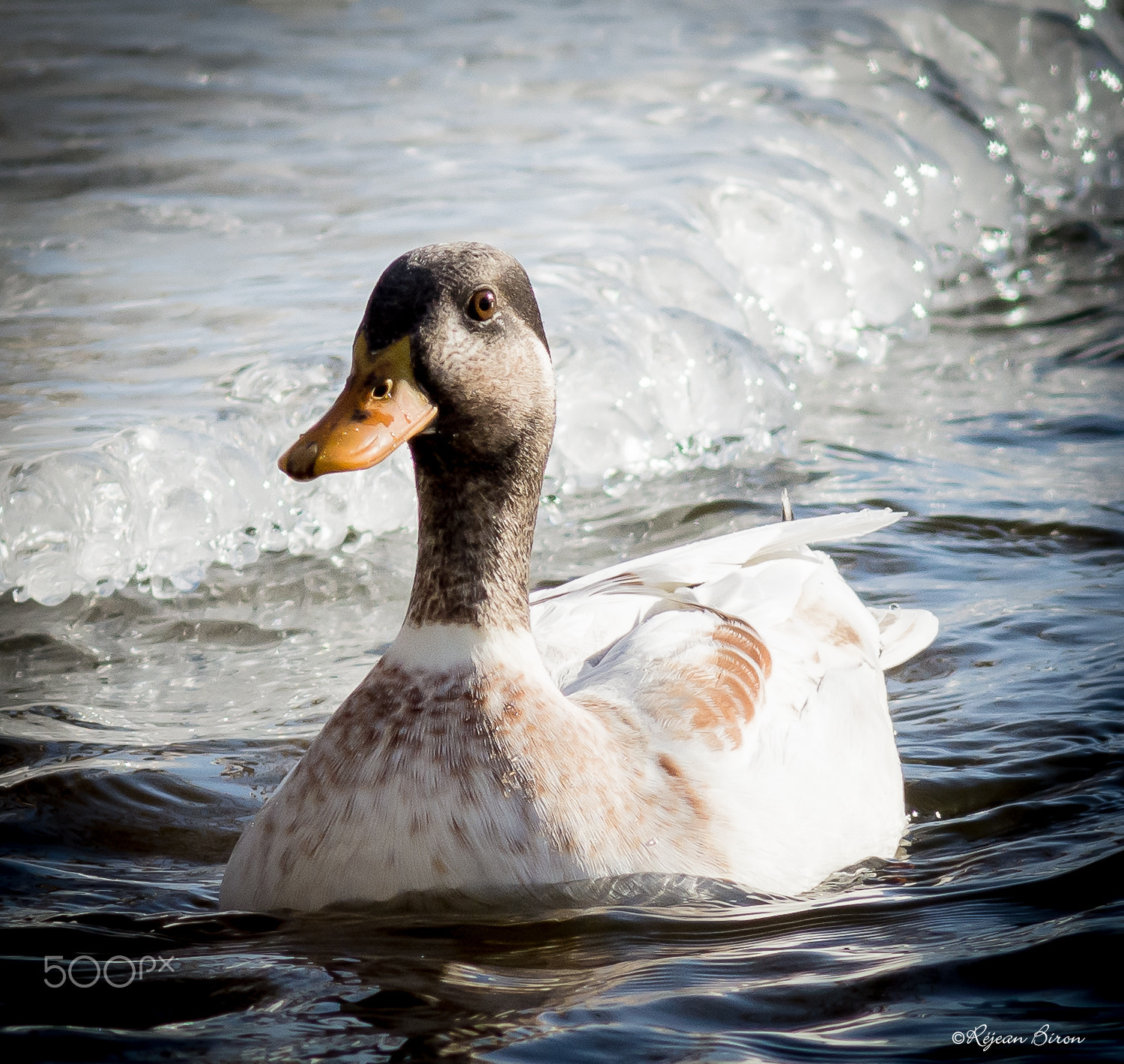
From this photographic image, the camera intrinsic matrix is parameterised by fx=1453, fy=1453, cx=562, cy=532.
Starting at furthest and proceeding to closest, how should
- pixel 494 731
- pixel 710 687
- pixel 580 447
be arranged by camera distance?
pixel 580 447 < pixel 710 687 < pixel 494 731

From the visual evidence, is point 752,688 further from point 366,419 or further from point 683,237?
point 683,237

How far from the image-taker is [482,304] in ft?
10.1

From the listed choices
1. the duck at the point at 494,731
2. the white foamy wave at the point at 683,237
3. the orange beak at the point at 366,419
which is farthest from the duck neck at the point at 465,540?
the white foamy wave at the point at 683,237

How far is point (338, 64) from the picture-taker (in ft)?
38.8

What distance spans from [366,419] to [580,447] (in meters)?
3.86

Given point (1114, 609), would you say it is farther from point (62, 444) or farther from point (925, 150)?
point (925, 150)

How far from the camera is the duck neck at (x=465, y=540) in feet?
10.4

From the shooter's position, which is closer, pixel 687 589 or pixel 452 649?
pixel 452 649

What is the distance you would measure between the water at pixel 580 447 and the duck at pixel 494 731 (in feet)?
0.36

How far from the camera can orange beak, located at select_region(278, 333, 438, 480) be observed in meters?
2.85

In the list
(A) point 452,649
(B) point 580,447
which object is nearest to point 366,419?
(A) point 452,649

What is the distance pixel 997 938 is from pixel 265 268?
602cm

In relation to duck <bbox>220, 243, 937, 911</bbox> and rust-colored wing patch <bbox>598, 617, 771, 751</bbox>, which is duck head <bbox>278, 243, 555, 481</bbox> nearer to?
duck <bbox>220, 243, 937, 911</bbox>

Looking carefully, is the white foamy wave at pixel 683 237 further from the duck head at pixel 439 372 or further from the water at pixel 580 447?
the duck head at pixel 439 372
